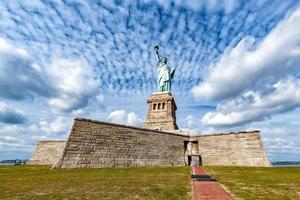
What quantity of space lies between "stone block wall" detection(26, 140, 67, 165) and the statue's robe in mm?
24104

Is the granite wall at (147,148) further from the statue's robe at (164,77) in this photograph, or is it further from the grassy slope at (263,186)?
the statue's robe at (164,77)

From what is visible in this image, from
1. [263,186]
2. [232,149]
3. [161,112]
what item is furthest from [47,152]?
[263,186]

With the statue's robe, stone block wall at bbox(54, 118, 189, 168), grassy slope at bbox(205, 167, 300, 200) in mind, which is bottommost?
grassy slope at bbox(205, 167, 300, 200)

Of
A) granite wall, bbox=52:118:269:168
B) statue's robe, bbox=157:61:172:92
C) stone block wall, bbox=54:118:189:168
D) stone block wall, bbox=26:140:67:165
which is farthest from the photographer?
statue's robe, bbox=157:61:172:92

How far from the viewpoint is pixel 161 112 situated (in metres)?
47.5

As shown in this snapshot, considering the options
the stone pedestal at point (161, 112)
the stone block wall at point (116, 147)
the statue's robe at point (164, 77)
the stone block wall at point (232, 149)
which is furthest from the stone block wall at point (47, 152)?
the statue's robe at point (164, 77)

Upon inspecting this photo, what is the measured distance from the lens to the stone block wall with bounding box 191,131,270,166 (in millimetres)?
30859

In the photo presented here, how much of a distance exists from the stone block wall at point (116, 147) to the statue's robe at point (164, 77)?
770 inches

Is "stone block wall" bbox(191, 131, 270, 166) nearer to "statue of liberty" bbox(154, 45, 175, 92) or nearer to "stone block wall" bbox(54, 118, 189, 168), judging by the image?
"stone block wall" bbox(54, 118, 189, 168)

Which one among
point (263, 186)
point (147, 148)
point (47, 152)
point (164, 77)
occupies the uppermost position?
point (164, 77)

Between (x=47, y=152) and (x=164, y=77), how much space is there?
27.3 m

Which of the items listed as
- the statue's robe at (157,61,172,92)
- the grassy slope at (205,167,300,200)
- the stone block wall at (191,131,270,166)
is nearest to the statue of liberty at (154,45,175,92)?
the statue's robe at (157,61,172,92)

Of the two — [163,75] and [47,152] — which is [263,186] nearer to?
[47,152]

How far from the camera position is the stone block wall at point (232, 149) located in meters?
30.9
